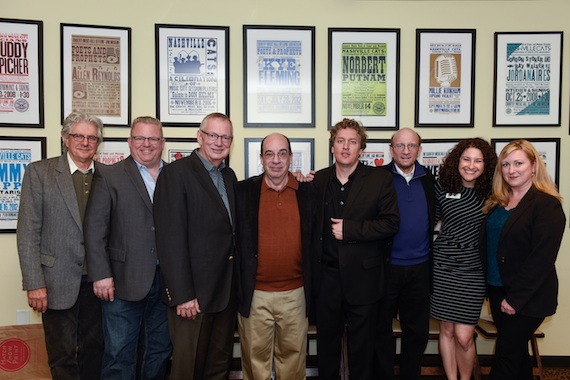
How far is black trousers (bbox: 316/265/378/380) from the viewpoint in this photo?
2.50m

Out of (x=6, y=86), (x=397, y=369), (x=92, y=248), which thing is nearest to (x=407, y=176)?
(x=397, y=369)

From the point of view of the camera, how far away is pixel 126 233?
90.2 inches

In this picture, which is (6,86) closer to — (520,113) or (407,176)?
(407,176)

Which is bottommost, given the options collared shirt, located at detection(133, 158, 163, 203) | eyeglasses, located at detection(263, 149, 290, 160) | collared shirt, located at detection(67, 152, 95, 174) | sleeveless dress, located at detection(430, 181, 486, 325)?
sleeveless dress, located at detection(430, 181, 486, 325)

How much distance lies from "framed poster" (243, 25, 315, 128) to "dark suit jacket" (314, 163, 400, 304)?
1023 mm

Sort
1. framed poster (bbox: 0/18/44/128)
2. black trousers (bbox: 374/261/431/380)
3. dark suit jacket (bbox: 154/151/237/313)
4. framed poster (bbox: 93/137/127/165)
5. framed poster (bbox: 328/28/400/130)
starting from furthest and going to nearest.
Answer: framed poster (bbox: 328/28/400/130)
framed poster (bbox: 93/137/127/165)
framed poster (bbox: 0/18/44/128)
black trousers (bbox: 374/261/431/380)
dark suit jacket (bbox: 154/151/237/313)

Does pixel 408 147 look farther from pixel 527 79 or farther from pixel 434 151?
pixel 527 79

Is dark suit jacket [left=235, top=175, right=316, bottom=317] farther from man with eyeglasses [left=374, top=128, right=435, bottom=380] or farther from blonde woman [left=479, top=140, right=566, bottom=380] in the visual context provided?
blonde woman [left=479, top=140, right=566, bottom=380]

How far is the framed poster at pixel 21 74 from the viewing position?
122 inches

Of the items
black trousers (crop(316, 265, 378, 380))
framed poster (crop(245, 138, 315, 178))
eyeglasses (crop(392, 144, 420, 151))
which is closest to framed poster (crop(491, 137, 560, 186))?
eyeglasses (crop(392, 144, 420, 151))

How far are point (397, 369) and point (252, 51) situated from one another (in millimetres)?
2774

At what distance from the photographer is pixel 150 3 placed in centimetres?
323

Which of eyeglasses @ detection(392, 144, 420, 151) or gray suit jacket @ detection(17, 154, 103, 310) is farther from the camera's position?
eyeglasses @ detection(392, 144, 420, 151)

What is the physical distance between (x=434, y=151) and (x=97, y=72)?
277cm
